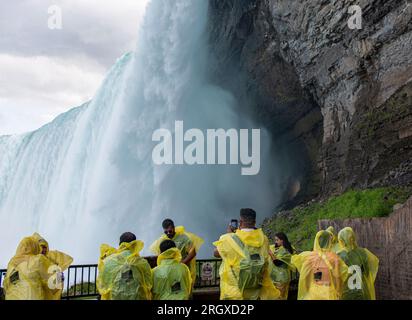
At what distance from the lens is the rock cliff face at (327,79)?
15977 mm

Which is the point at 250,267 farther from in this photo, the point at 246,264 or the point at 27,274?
the point at 27,274

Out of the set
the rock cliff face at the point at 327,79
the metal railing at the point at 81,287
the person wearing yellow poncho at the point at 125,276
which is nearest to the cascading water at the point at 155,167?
the rock cliff face at the point at 327,79

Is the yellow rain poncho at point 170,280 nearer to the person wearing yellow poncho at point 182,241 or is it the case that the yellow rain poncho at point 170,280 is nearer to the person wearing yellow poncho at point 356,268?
the person wearing yellow poncho at point 182,241

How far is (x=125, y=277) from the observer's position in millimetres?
5270

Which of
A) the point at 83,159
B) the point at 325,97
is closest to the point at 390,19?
the point at 325,97

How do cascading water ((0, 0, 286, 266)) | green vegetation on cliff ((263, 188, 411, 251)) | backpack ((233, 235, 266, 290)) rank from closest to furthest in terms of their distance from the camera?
backpack ((233, 235, 266, 290))
green vegetation on cliff ((263, 188, 411, 251))
cascading water ((0, 0, 286, 266))

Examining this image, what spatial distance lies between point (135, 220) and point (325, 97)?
414 inches

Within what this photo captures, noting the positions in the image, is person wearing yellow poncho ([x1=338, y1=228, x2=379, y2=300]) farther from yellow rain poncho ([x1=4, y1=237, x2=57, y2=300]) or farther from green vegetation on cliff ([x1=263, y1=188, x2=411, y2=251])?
green vegetation on cliff ([x1=263, y1=188, x2=411, y2=251])

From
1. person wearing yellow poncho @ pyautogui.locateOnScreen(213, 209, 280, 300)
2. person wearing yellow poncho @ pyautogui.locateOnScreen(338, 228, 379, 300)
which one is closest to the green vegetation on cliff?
person wearing yellow poncho @ pyautogui.locateOnScreen(338, 228, 379, 300)

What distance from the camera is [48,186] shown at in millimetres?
34562

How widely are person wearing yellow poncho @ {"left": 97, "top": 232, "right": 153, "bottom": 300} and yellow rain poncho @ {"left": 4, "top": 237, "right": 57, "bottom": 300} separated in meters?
0.69

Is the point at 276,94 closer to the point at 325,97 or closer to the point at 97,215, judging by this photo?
the point at 325,97

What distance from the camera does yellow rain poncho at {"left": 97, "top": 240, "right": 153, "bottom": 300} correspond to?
5.25m

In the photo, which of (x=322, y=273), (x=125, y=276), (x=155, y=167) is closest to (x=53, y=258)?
(x=125, y=276)
